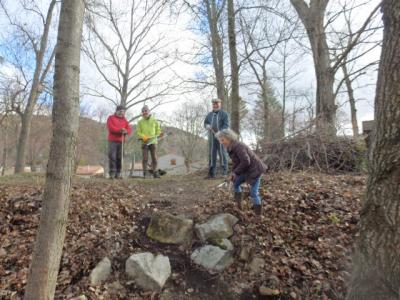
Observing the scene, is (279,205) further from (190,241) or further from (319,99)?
(319,99)

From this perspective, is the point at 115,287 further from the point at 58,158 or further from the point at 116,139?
the point at 116,139

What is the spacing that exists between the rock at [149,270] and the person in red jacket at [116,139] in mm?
3972

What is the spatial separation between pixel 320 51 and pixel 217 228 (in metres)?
7.09

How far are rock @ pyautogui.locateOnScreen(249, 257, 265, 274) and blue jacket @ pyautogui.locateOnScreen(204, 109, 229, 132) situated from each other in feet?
12.0

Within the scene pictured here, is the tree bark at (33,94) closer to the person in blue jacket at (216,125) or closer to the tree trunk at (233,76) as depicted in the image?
the tree trunk at (233,76)

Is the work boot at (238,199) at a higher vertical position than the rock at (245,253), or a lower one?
higher

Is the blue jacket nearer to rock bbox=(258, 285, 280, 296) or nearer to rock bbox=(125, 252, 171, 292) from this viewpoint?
rock bbox=(125, 252, 171, 292)

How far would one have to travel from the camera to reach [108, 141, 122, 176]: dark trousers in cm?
724

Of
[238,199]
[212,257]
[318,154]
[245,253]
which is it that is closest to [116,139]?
[238,199]

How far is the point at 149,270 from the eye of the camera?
3.49 meters

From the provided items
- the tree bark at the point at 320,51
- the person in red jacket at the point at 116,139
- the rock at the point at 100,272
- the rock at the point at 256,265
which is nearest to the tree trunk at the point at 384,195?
the rock at the point at 256,265

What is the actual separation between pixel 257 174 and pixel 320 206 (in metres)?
1.20

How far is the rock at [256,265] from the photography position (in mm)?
3545

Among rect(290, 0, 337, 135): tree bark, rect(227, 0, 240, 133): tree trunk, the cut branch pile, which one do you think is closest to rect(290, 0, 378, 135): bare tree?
rect(290, 0, 337, 135): tree bark
